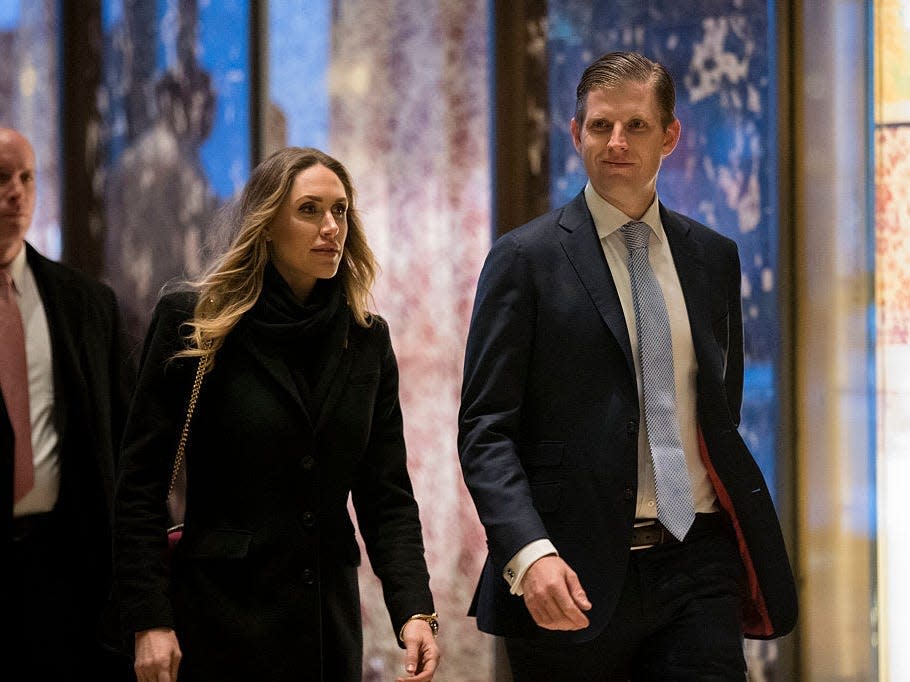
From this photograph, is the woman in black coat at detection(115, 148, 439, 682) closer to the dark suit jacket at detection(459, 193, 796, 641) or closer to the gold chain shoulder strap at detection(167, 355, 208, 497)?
the gold chain shoulder strap at detection(167, 355, 208, 497)

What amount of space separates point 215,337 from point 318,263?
0.92 ft

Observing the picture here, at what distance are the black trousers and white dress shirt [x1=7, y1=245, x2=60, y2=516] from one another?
161 centimetres

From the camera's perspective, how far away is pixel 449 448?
440 cm

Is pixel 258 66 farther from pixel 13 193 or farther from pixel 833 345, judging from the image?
pixel 833 345

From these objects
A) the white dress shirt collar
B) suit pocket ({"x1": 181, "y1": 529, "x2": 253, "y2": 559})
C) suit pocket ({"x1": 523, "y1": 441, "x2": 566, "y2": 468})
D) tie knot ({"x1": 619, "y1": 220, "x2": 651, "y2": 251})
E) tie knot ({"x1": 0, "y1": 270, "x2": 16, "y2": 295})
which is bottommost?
suit pocket ({"x1": 181, "y1": 529, "x2": 253, "y2": 559})

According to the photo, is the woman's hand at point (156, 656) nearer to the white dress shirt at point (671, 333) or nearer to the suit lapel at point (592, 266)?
the white dress shirt at point (671, 333)

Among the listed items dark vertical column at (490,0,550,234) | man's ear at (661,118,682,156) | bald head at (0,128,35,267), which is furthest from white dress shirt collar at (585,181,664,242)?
bald head at (0,128,35,267)

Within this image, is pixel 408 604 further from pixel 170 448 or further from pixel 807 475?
pixel 807 475

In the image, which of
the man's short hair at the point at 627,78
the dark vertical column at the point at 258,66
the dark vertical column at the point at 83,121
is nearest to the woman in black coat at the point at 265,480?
the man's short hair at the point at 627,78

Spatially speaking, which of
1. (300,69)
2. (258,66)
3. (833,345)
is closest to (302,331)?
(833,345)

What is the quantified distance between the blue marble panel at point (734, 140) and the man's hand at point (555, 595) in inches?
77.9

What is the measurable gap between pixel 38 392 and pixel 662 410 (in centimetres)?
196

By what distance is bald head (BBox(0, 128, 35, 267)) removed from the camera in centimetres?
355

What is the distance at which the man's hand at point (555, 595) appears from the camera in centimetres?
214
